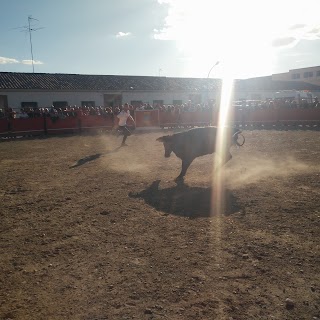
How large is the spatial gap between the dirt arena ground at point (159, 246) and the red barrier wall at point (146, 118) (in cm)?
1514

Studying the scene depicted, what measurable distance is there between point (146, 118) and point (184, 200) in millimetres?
17956

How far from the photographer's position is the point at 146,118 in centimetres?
2419

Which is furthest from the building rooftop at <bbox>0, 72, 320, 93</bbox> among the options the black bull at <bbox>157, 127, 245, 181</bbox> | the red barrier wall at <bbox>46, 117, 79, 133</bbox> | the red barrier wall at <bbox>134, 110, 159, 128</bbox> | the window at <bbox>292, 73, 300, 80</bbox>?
the window at <bbox>292, 73, 300, 80</bbox>

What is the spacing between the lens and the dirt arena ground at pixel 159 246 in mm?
3316

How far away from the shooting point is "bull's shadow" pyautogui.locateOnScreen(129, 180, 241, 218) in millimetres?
6025

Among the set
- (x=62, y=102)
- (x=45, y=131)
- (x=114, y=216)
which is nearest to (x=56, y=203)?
(x=114, y=216)

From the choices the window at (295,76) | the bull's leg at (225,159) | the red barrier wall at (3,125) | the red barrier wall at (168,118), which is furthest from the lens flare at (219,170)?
the window at (295,76)

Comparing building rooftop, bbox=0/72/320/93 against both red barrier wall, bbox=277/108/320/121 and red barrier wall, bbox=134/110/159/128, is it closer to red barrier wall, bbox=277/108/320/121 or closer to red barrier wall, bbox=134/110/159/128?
red barrier wall, bbox=134/110/159/128

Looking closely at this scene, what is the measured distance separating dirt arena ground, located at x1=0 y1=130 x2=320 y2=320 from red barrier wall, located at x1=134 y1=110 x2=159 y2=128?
15139 millimetres

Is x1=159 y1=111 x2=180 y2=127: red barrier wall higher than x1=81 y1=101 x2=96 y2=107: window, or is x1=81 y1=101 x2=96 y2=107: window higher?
x1=81 y1=101 x2=96 y2=107: window

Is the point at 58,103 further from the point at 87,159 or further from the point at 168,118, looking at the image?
the point at 87,159

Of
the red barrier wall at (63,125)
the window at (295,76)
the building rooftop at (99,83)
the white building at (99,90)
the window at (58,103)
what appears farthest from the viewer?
the window at (295,76)

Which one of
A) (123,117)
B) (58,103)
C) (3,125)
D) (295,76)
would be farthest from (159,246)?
(295,76)

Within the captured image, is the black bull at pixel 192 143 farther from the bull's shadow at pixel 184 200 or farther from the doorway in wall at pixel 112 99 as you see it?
the doorway in wall at pixel 112 99
